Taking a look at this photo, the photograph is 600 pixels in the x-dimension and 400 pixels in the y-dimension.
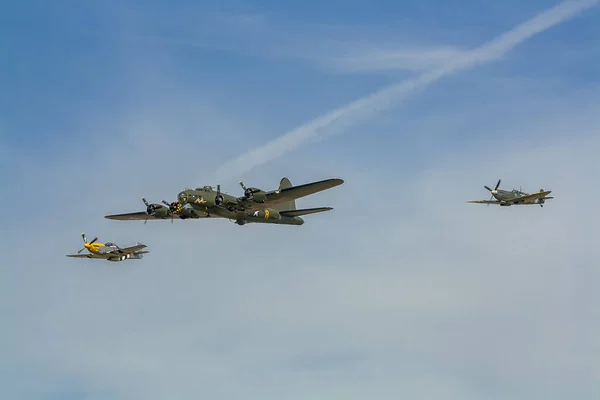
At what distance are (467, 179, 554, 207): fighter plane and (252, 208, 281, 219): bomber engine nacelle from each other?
32.2 meters

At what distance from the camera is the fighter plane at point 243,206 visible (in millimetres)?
77375

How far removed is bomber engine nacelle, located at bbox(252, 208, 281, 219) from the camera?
8304cm

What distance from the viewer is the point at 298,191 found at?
75.6m

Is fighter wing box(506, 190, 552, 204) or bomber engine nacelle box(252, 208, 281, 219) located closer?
bomber engine nacelle box(252, 208, 281, 219)

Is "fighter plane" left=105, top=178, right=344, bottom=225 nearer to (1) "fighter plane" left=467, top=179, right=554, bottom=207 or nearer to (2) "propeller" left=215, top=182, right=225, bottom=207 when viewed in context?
(2) "propeller" left=215, top=182, right=225, bottom=207

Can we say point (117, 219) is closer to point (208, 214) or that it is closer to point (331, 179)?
point (208, 214)

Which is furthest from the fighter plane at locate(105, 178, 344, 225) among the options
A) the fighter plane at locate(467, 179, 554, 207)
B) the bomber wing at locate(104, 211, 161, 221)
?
the fighter plane at locate(467, 179, 554, 207)

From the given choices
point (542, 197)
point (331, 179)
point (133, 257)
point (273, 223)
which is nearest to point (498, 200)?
point (542, 197)

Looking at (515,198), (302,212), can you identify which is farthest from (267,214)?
(515,198)

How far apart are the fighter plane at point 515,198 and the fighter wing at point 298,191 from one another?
3575cm

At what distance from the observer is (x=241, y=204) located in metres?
79.5

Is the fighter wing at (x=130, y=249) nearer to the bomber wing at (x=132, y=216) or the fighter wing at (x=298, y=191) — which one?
the bomber wing at (x=132, y=216)

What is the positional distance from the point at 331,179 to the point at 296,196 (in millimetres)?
7195

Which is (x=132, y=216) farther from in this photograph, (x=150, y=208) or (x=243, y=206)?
(x=243, y=206)
